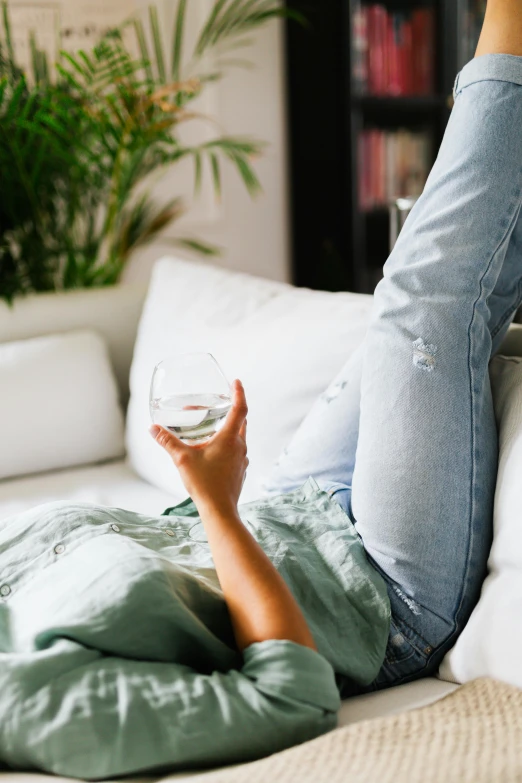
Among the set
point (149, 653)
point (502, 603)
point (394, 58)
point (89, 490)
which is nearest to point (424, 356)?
point (502, 603)

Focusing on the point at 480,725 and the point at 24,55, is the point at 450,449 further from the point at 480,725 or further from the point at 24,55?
the point at 24,55

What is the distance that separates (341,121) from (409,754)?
2943 mm

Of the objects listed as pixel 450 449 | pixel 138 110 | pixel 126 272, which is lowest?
pixel 126 272

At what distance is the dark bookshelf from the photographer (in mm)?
3287

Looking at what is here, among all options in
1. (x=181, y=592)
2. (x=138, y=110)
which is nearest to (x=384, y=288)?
(x=181, y=592)

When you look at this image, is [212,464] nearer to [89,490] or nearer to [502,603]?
[502,603]

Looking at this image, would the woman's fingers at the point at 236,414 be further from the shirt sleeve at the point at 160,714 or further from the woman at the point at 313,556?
the shirt sleeve at the point at 160,714

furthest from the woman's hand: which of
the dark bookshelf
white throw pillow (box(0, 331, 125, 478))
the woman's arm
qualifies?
the dark bookshelf

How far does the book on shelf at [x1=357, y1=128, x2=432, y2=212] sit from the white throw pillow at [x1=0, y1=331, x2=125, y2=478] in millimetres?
1802

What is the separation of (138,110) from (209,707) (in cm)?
183

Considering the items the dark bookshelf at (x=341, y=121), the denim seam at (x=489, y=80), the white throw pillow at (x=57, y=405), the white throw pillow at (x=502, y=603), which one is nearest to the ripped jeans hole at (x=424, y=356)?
the white throw pillow at (x=502, y=603)

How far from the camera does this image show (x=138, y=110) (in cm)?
232

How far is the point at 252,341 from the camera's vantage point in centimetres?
163

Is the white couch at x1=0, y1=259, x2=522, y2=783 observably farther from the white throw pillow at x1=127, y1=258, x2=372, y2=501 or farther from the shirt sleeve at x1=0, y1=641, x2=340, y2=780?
the shirt sleeve at x1=0, y1=641, x2=340, y2=780
